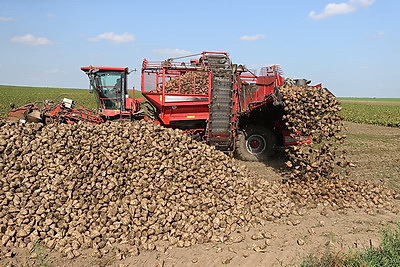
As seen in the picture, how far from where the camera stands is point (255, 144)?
1019 cm

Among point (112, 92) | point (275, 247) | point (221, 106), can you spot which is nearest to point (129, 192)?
point (275, 247)

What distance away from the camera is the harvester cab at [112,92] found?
992 centimetres

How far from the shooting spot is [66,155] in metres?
6.04

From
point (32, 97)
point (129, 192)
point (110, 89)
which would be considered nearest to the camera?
point (129, 192)

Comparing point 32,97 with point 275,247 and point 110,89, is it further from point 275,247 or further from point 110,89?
point 275,247

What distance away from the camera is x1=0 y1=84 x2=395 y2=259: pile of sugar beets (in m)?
5.18

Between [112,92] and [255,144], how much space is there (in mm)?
4349

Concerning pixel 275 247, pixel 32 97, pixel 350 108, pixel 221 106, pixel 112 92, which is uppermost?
pixel 32 97

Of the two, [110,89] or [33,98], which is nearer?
[110,89]

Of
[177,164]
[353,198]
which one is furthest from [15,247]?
[353,198]

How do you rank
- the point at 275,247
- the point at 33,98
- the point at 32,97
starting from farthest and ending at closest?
the point at 32,97, the point at 33,98, the point at 275,247

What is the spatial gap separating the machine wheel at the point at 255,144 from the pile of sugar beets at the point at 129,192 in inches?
101

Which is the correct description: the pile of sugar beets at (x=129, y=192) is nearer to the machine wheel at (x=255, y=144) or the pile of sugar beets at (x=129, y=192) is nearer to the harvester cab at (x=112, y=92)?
the machine wheel at (x=255, y=144)

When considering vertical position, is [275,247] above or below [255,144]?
below
